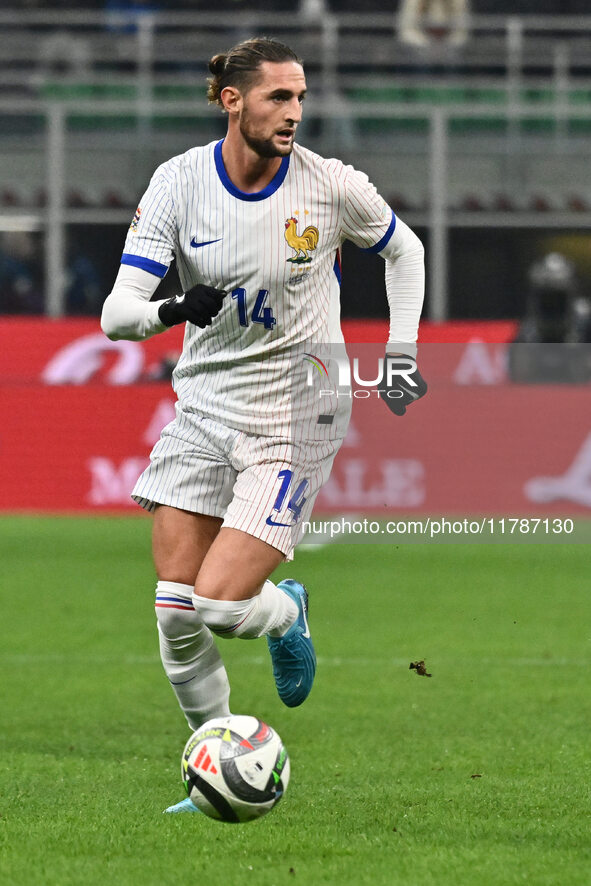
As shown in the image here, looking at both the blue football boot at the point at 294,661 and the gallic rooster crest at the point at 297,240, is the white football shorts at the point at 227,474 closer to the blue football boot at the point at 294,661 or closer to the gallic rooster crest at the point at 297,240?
the blue football boot at the point at 294,661

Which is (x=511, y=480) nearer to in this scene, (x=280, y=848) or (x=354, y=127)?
(x=354, y=127)

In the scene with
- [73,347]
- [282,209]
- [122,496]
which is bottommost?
[122,496]

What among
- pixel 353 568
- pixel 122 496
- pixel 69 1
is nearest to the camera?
pixel 353 568

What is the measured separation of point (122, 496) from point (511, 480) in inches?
130

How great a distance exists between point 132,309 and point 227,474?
592mm

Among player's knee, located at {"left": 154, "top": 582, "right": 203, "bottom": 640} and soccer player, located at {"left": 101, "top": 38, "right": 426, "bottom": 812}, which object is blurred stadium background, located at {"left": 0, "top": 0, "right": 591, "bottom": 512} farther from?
player's knee, located at {"left": 154, "top": 582, "right": 203, "bottom": 640}

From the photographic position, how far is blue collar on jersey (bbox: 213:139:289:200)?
420 cm

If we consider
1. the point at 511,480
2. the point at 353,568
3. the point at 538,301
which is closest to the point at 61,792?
the point at 353,568

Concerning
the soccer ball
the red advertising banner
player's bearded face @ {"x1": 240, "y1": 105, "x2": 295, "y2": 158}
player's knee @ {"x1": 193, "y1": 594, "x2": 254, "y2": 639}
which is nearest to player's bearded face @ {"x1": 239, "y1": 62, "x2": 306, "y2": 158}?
player's bearded face @ {"x1": 240, "y1": 105, "x2": 295, "y2": 158}

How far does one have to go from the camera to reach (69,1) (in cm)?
1758

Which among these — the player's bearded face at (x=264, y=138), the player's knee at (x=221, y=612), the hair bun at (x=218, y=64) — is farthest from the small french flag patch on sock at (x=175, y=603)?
the hair bun at (x=218, y=64)

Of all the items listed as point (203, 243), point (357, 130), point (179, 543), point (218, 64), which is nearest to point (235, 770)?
point (179, 543)

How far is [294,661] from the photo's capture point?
179 inches

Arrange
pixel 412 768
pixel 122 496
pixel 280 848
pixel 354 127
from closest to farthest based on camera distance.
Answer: pixel 280 848
pixel 412 768
pixel 122 496
pixel 354 127
